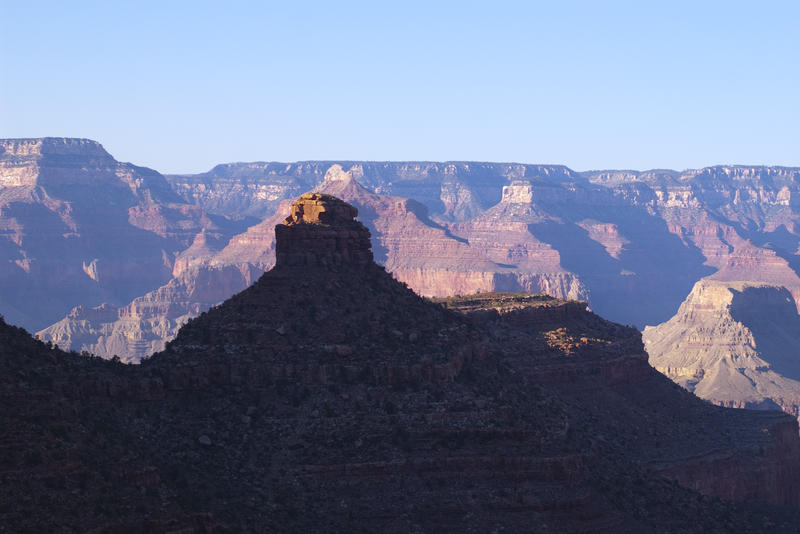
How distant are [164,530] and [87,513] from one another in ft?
7.50

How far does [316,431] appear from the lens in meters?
53.0

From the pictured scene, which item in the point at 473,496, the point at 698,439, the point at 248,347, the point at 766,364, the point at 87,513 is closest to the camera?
the point at 87,513

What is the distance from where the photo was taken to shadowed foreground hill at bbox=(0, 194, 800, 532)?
43312mm

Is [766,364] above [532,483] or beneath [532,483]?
beneath

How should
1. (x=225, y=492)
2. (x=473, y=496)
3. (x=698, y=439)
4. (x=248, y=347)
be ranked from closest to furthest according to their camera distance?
(x=225, y=492)
(x=473, y=496)
(x=248, y=347)
(x=698, y=439)

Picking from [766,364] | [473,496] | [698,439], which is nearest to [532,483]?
[473,496]

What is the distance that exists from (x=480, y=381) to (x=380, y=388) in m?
4.59

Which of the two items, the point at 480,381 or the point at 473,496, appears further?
the point at 480,381

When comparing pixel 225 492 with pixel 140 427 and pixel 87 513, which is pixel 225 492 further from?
pixel 87 513

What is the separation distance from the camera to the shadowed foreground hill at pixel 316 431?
1705 inches

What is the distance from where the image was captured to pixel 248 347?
55.6 metres

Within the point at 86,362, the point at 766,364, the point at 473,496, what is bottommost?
the point at 766,364

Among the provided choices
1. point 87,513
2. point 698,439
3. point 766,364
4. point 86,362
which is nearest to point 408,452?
point 86,362

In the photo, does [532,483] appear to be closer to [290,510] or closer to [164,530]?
[290,510]
